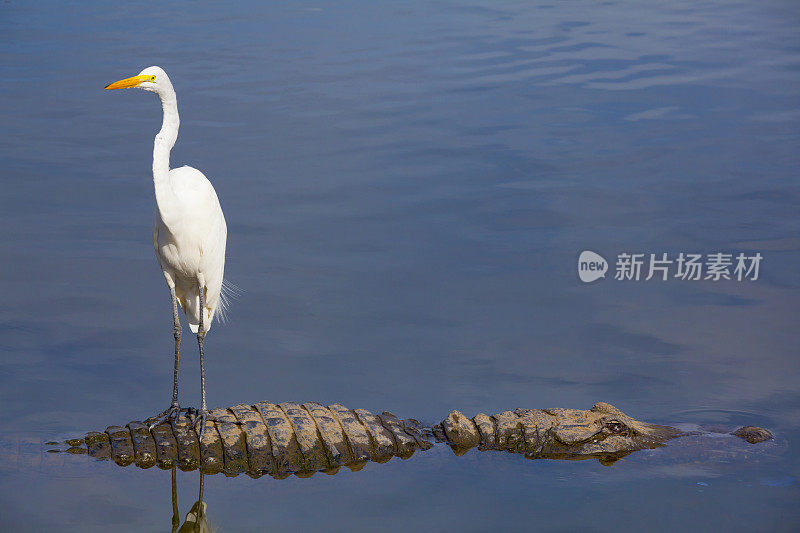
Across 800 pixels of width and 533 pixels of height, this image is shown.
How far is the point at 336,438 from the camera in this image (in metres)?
8.67

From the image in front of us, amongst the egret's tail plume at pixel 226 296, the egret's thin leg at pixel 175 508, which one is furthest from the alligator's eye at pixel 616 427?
the egret's tail plume at pixel 226 296

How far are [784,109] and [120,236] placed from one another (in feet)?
37.9

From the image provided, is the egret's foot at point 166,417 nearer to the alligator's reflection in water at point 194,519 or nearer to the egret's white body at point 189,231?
the alligator's reflection in water at point 194,519

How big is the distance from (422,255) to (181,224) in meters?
4.91

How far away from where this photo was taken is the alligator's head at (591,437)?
912 cm

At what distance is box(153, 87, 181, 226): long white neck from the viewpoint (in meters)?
8.39

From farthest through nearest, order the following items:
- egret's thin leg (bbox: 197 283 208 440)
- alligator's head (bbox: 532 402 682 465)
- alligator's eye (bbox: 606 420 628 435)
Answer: alligator's eye (bbox: 606 420 628 435)
alligator's head (bbox: 532 402 682 465)
egret's thin leg (bbox: 197 283 208 440)

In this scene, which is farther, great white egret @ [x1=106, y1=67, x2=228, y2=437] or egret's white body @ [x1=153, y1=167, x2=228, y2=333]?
egret's white body @ [x1=153, y1=167, x2=228, y2=333]

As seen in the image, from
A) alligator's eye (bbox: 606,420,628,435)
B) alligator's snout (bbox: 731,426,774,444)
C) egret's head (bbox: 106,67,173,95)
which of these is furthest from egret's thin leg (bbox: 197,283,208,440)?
alligator's snout (bbox: 731,426,774,444)

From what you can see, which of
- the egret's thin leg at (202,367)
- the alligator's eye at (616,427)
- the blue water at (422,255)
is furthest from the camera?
the alligator's eye at (616,427)

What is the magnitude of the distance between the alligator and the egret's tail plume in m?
2.30

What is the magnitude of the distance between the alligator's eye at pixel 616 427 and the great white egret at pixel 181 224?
354cm

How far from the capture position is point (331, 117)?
1830 cm

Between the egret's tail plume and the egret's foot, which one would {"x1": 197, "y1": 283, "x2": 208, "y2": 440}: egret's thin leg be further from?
the egret's tail plume
